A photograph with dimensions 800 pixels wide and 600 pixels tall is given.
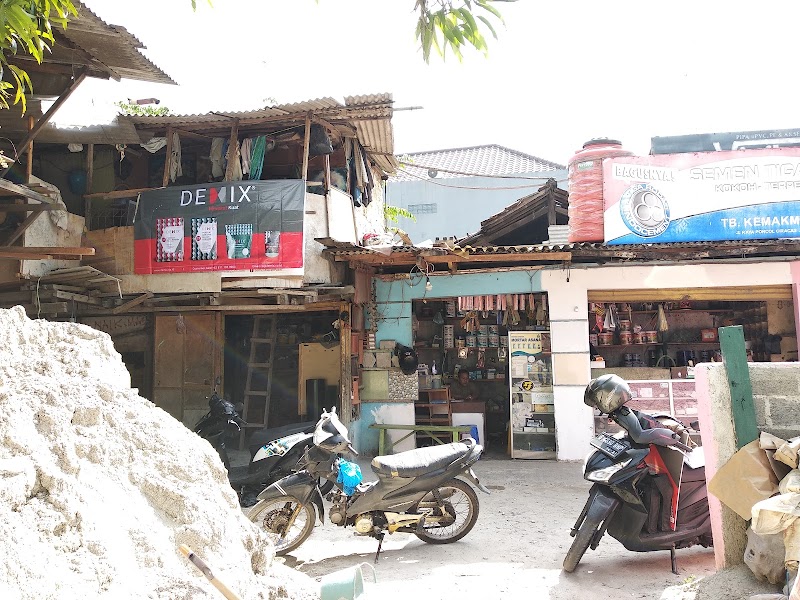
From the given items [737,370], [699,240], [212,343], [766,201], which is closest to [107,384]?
[737,370]

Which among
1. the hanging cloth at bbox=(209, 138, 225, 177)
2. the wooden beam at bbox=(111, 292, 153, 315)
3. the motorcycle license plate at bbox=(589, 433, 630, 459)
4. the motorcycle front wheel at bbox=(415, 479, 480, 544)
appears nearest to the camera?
the motorcycle license plate at bbox=(589, 433, 630, 459)

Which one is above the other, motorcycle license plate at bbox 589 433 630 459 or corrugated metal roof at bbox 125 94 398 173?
corrugated metal roof at bbox 125 94 398 173

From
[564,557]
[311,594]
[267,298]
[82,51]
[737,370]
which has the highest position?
[82,51]

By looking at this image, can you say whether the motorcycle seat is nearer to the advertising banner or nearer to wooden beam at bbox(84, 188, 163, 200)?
the advertising banner

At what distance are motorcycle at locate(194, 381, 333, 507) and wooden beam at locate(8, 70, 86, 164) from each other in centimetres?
427

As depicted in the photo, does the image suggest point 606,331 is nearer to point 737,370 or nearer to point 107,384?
point 737,370

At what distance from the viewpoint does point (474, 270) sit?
10148 millimetres

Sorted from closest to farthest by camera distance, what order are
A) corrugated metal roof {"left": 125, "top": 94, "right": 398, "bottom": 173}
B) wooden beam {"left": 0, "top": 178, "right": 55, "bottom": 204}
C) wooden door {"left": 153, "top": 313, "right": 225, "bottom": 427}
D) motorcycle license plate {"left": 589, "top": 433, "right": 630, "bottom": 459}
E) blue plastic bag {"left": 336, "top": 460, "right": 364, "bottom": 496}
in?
motorcycle license plate {"left": 589, "top": 433, "right": 630, "bottom": 459} → blue plastic bag {"left": 336, "top": 460, "right": 364, "bottom": 496} → wooden beam {"left": 0, "top": 178, "right": 55, "bottom": 204} → corrugated metal roof {"left": 125, "top": 94, "right": 398, "bottom": 173} → wooden door {"left": 153, "top": 313, "right": 225, "bottom": 427}

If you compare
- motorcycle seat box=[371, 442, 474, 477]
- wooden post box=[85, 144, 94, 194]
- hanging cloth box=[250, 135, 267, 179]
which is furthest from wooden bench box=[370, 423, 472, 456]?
wooden post box=[85, 144, 94, 194]

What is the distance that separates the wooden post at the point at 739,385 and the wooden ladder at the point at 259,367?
28.7 feet

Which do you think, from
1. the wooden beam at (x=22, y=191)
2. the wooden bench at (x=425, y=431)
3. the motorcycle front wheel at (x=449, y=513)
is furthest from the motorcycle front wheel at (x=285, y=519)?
the wooden beam at (x=22, y=191)

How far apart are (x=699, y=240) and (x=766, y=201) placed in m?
1.26

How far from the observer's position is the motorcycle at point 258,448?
596 cm

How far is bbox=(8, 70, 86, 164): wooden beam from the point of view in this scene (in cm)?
793
